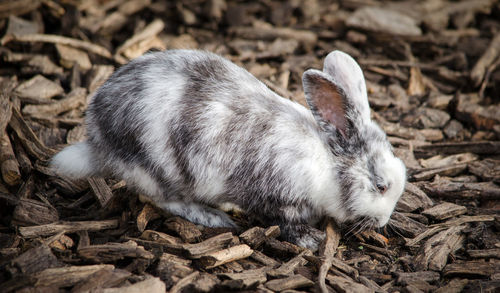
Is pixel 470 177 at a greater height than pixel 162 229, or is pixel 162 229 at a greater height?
pixel 470 177

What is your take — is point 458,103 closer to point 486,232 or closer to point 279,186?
point 486,232

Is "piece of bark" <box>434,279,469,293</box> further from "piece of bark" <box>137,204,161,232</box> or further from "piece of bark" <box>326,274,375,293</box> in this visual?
"piece of bark" <box>137,204,161,232</box>

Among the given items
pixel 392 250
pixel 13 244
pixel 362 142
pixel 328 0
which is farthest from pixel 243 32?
pixel 13 244

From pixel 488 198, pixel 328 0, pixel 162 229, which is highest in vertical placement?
pixel 328 0

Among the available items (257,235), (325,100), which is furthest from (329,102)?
(257,235)

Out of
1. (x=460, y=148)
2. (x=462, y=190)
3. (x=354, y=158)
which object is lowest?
(x=462, y=190)

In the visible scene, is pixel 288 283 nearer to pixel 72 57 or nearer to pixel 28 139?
pixel 28 139
